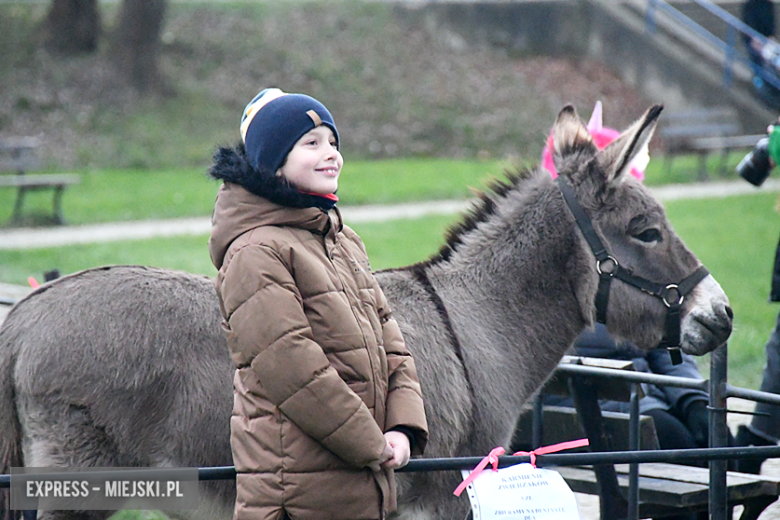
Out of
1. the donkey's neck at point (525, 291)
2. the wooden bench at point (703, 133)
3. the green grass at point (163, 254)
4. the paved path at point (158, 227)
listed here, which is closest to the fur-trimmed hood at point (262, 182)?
the donkey's neck at point (525, 291)

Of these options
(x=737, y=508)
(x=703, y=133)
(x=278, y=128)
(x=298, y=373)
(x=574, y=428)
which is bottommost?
(x=737, y=508)

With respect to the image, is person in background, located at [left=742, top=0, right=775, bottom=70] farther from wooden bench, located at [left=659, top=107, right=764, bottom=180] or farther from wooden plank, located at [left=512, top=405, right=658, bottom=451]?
wooden plank, located at [left=512, top=405, right=658, bottom=451]

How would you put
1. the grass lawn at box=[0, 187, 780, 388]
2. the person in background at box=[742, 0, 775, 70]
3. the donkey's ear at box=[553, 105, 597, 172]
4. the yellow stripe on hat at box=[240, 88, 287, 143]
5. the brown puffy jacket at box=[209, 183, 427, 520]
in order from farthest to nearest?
the person in background at box=[742, 0, 775, 70] → the grass lawn at box=[0, 187, 780, 388] → the donkey's ear at box=[553, 105, 597, 172] → the yellow stripe on hat at box=[240, 88, 287, 143] → the brown puffy jacket at box=[209, 183, 427, 520]

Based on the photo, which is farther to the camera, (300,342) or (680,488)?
(680,488)

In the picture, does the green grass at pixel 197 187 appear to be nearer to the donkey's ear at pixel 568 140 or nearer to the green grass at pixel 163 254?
the green grass at pixel 163 254

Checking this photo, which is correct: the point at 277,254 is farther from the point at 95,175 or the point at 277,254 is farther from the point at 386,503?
the point at 95,175

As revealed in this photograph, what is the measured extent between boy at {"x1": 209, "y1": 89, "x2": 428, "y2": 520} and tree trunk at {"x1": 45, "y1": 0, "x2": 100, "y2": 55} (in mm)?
20016

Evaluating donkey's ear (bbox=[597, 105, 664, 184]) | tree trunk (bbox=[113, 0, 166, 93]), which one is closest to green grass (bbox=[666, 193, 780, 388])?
donkey's ear (bbox=[597, 105, 664, 184])

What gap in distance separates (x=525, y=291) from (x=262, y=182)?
157 cm

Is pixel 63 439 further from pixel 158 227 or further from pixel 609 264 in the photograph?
pixel 158 227

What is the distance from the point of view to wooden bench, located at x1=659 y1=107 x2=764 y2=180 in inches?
750

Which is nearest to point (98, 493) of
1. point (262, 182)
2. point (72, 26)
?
point (262, 182)

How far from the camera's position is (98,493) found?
3205 millimetres

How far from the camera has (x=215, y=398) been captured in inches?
128
